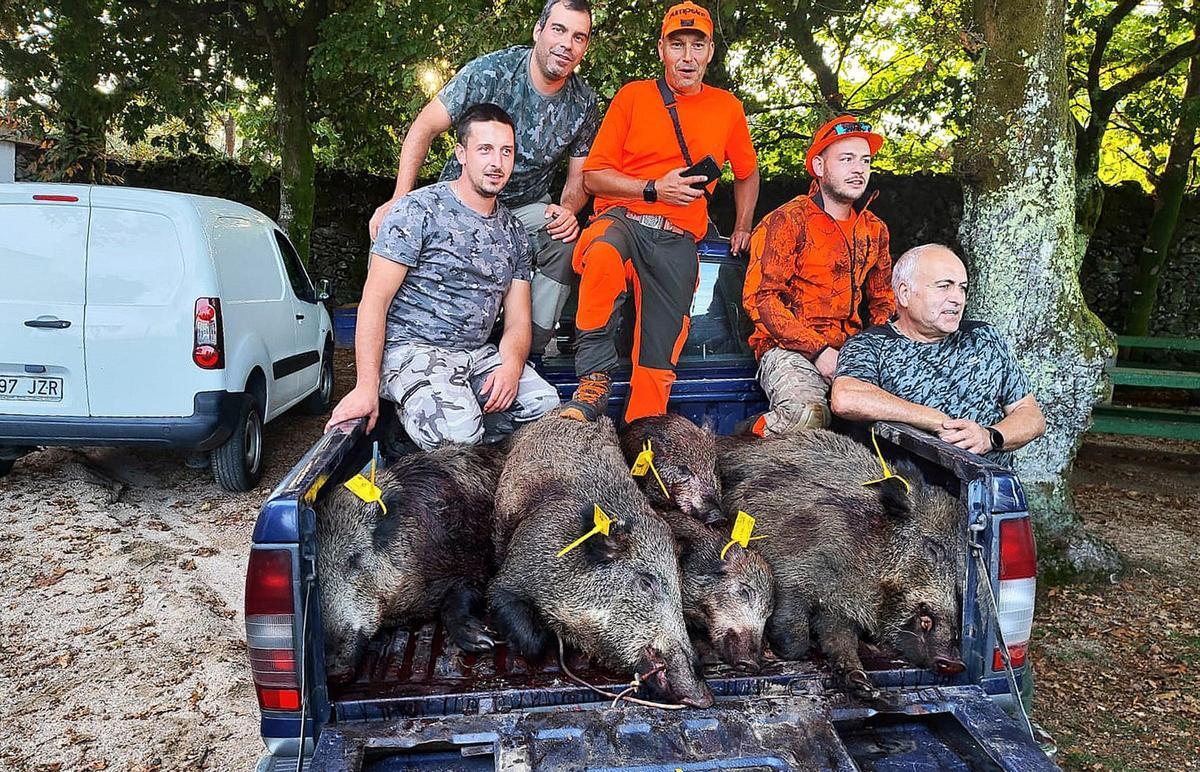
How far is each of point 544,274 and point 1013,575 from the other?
9.31ft

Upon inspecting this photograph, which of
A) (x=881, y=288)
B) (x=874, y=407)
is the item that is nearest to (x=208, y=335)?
(x=881, y=288)

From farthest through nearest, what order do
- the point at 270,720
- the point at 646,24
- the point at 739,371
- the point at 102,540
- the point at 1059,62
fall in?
the point at 646,24 < the point at 102,540 < the point at 1059,62 < the point at 739,371 < the point at 270,720

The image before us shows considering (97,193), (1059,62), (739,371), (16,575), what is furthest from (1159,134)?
(16,575)

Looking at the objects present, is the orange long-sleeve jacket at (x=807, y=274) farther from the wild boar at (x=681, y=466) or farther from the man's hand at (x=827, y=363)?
the wild boar at (x=681, y=466)

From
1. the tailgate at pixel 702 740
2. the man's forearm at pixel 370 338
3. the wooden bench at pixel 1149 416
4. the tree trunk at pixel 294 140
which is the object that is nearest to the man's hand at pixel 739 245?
the man's forearm at pixel 370 338

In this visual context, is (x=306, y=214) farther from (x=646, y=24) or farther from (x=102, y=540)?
(x=102, y=540)

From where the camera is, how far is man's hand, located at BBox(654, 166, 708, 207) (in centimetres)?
464

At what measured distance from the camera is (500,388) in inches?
161

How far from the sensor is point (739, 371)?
4816 mm

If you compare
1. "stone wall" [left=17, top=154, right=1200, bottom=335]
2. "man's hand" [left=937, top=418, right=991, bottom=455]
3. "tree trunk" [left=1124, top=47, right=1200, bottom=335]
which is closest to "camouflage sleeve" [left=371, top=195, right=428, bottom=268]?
"man's hand" [left=937, top=418, right=991, bottom=455]

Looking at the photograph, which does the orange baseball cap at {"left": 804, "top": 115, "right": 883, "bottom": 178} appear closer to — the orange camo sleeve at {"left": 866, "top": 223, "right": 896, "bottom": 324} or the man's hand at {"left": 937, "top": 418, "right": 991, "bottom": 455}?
the orange camo sleeve at {"left": 866, "top": 223, "right": 896, "bottom": 324}

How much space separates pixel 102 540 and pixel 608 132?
4.41 meters

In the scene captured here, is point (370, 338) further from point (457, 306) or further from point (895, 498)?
point (895, 498)

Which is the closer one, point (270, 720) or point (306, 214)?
point (270, 720)
